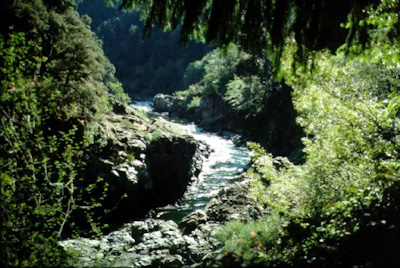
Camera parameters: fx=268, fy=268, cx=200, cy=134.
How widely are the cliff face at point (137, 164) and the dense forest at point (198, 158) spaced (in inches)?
3.2

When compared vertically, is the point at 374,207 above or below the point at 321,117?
below

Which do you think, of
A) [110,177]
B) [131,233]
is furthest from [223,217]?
[110,177]

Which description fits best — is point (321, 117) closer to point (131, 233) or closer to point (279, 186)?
point (279, 186)

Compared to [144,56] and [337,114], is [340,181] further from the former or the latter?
[144,56]

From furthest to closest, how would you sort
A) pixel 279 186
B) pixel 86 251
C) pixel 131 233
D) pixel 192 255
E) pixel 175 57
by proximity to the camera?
pixel 175 57, pixel 131 233, pixel 192 255, pixel 279 186, pixel 86 251

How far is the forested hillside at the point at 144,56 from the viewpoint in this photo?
9188cm

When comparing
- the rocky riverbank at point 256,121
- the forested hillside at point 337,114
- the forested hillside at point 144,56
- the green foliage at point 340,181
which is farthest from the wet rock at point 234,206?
the forested hillside at point 144,56

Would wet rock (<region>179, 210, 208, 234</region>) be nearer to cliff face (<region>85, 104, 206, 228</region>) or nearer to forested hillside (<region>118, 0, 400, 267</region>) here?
cliff face (<region>85, 104, 206, 228</region>)

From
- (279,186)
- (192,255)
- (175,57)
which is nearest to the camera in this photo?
(279,186)

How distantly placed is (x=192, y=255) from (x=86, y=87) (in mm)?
8366

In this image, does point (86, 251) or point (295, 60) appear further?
point (86, 251)

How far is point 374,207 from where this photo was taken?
15.7 ft

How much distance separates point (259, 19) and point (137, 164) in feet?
34.9

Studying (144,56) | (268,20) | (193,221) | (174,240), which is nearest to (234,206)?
(193,221)
